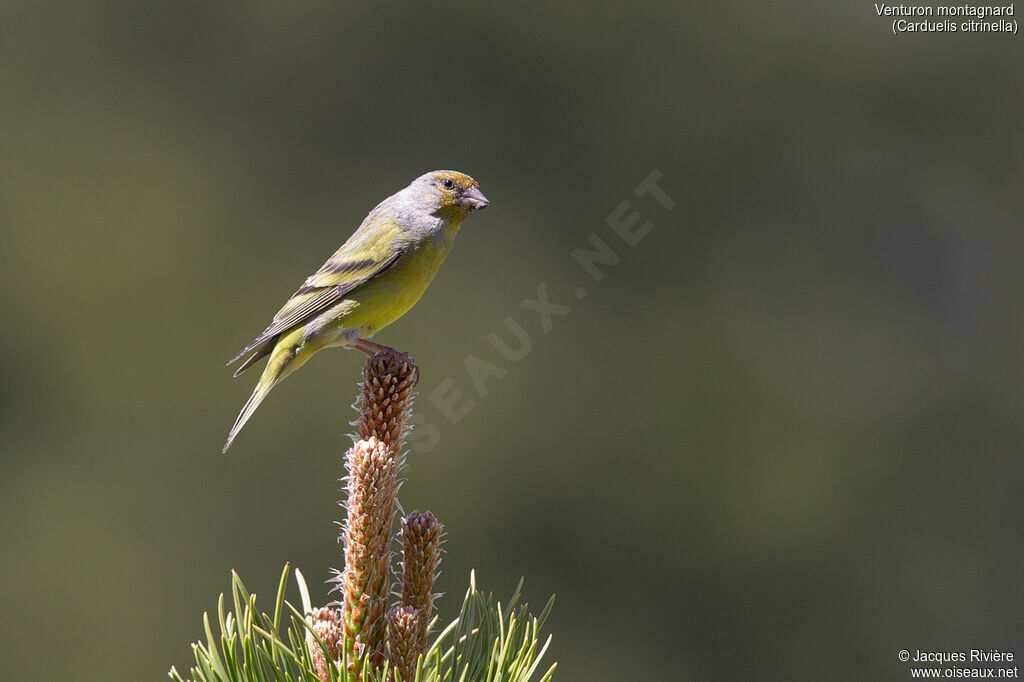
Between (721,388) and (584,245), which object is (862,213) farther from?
(584,245)

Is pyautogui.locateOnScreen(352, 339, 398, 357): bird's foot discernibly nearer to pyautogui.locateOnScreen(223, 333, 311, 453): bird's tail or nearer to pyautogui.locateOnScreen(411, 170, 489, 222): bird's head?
pyautogui.locateOnScreen(223, 333, 311, 453): bird's tail

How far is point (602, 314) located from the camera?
578cm

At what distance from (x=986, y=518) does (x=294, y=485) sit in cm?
422

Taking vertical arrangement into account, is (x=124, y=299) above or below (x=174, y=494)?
above

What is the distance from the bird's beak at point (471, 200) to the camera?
2.95m

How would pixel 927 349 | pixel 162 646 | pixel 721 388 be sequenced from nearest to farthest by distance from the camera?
pixel 162 646 → pixel 721 388 → pixel 927 349

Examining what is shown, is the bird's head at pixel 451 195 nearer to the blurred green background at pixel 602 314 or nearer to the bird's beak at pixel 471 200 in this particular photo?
the bird's beak at pixel 471 200

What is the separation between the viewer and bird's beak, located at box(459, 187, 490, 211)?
295 cm

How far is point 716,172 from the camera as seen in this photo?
19.6 feet

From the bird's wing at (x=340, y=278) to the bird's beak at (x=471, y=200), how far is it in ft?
0.73

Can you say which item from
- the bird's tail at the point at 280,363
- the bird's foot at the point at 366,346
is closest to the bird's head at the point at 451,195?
the bird's foot at the point at 366,346

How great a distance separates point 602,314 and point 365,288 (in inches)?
122

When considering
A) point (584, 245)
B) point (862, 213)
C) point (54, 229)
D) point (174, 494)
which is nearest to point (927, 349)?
point (862, 213)

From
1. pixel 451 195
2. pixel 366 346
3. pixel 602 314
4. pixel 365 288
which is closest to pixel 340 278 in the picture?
pixel 365 288
